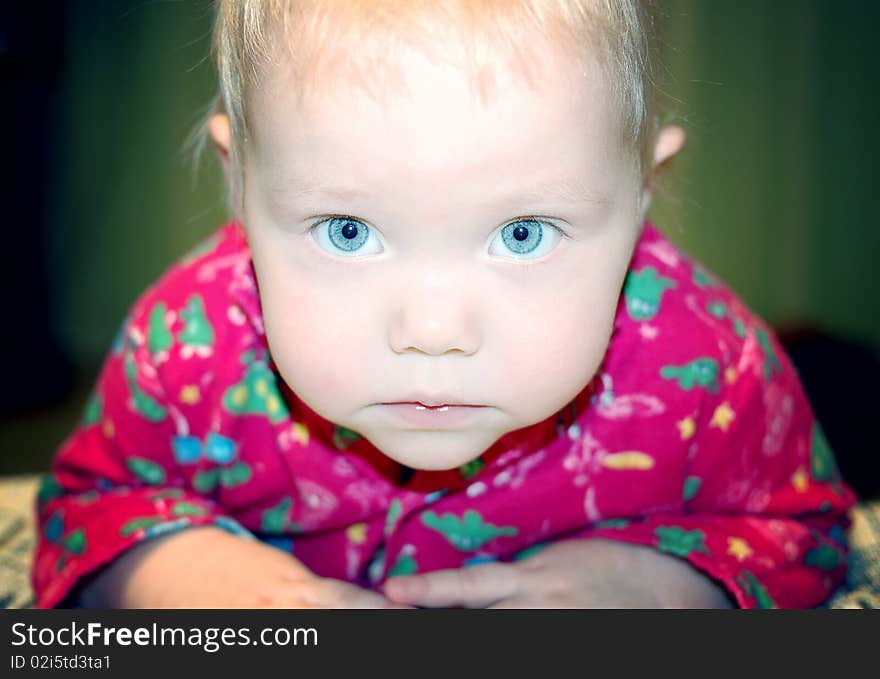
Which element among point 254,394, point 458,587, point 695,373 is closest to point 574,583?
point 458,587

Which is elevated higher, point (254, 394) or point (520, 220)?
point (520, 220)

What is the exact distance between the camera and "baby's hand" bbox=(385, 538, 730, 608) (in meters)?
0.84

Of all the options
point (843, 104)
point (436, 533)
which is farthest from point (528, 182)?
point (843, 104)

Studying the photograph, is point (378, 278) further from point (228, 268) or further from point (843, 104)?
point (843, 104)

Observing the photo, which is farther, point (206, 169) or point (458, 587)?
point (206, 169)

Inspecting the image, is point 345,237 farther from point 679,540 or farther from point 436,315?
point 679,540

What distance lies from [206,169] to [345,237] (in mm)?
1099

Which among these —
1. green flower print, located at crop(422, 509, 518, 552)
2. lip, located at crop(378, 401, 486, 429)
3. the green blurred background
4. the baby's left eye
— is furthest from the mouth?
the green blurred background

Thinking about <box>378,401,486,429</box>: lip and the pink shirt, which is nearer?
<box>378,401,486,429</box>: lip

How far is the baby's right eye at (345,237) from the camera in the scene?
27.3 inches

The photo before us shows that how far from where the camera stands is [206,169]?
5.73 feet

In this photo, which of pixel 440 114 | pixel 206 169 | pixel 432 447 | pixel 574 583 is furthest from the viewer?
pixel 206 169

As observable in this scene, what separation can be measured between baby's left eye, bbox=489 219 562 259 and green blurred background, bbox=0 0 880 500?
1.09m

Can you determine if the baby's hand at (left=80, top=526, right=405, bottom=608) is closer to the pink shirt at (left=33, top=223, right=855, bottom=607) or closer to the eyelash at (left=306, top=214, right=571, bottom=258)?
the pink shirt at (left=33, top=223, right=855, bottom=607)
